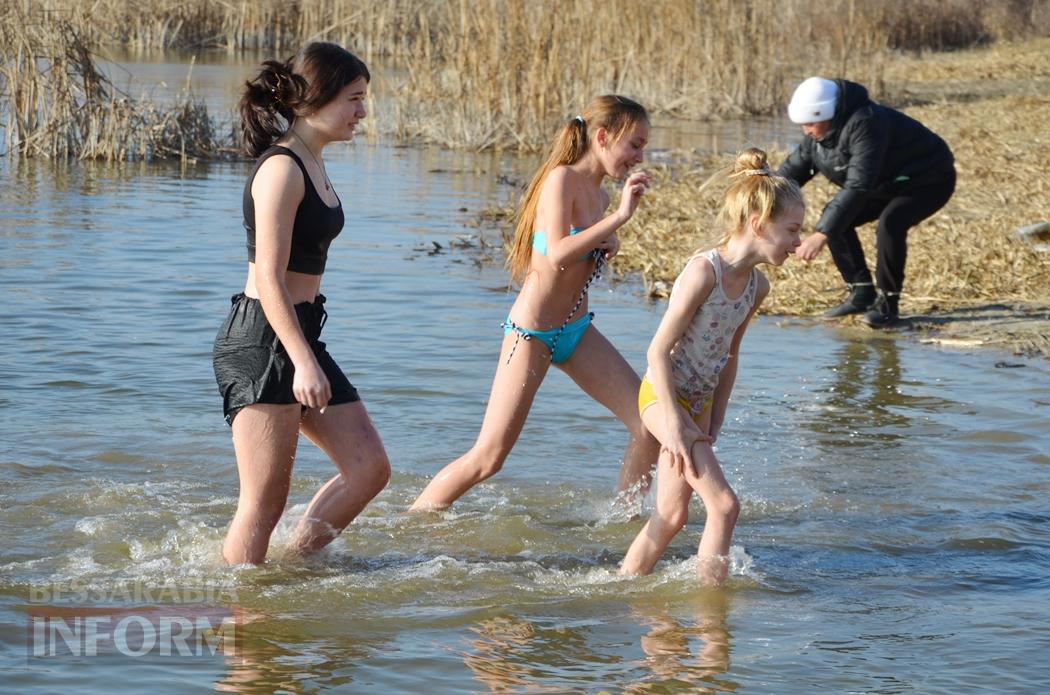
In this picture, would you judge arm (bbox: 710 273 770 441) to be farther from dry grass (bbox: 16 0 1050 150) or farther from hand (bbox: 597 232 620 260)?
dry grass (bbox: 16 0 1050 150)

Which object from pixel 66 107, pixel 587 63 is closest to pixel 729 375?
pixel 66 107

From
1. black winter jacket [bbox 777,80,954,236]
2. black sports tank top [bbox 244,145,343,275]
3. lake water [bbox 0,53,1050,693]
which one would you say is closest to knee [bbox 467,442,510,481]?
lake water [bbox 0,53,1050,693]

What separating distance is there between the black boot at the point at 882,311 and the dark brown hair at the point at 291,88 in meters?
6.15

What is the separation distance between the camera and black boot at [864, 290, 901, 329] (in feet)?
33.0

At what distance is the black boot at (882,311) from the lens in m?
10.1

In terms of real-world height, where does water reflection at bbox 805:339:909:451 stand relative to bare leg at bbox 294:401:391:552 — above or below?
below

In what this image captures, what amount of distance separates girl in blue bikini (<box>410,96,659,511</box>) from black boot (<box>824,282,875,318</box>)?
15.1 ft

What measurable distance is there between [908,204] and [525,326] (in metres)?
4.96

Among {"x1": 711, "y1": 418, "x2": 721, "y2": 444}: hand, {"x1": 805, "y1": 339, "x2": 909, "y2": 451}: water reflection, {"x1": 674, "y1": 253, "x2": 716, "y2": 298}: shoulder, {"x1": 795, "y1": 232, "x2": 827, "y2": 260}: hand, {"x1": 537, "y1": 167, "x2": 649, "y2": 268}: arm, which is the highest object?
{"x1": 537, "y1": 167, "x2": 649, "y2": 268}: arm

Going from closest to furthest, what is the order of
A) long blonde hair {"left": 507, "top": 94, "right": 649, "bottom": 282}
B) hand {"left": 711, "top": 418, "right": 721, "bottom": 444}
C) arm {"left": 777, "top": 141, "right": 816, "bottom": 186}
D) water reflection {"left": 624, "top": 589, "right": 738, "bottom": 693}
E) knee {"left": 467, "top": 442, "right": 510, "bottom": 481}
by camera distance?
water reflection {"left": 624, "top": 589, "right": 738, "bottom": 693} < hand {"left": 711, "top": 418, "right": 721, "bottom": 444} < long blonde hair {"left": 507, "top": 94, "right": 649, "bottom": 282} < knee {"left": 467, "top": 442, "right": 510, "bottom": 481} < arm {"left": 777, "top": 141, "right": 816, "bottom": 186}

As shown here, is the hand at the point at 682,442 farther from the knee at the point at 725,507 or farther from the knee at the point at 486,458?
the knee at the point at 486,458

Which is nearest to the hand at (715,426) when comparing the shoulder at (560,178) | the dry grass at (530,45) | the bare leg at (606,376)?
the bare leg at (606,376)

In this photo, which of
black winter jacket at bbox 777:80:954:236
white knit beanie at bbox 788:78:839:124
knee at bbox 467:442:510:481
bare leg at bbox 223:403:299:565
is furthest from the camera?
black winter jacket at bbox 777:80:954:236

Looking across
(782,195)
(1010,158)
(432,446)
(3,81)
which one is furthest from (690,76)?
(782,195)
